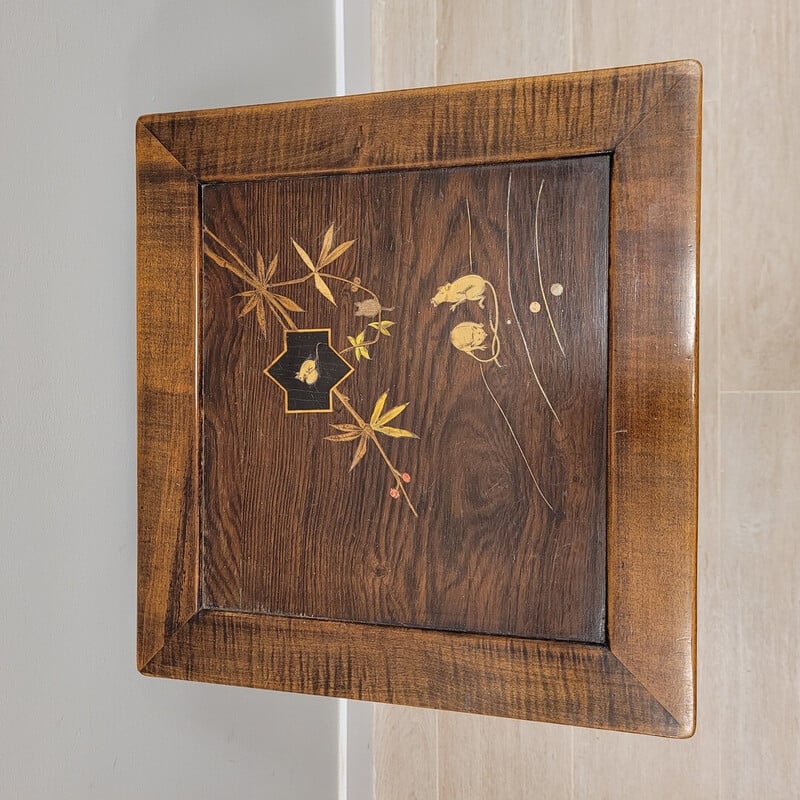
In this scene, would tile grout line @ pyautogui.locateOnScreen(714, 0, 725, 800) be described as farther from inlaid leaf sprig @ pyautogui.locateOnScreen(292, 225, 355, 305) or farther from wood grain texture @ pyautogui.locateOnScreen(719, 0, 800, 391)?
inlaid leaf sprig @ pyautogui.locateOnScreen(292, 225, 355, 305)

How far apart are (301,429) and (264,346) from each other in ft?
0.24

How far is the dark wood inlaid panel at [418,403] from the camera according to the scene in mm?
557

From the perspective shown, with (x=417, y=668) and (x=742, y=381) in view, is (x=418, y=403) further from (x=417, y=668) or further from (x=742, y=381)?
(x=742, y=381)

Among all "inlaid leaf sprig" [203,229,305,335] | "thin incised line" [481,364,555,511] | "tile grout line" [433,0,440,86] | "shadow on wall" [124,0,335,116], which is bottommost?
"thin incised line" [481,364,555,511]

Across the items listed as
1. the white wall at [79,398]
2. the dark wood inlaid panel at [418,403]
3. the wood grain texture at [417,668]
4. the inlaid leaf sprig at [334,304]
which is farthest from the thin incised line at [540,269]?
the white wall at [79,398]

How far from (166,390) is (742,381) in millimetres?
791

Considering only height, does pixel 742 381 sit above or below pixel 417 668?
above

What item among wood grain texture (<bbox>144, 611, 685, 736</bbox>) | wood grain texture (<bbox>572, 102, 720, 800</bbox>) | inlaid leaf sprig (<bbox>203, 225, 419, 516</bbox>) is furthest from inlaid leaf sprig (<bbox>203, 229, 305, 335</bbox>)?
wood grain texture (<bbox>572, 102, 720, 800</bbox>)

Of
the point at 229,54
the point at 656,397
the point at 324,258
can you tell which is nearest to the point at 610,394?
the point at 656,397

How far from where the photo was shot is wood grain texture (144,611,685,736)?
55 cm

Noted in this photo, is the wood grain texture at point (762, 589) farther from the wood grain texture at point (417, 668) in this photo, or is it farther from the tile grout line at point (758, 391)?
the wood grain texture at point (417, 668)

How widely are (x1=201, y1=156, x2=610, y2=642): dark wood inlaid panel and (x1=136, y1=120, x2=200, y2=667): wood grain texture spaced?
2 centimetres

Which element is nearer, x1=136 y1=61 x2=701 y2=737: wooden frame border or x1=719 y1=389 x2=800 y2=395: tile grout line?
x1=136 y1=61 x2=701 y2=737: wooden frame border

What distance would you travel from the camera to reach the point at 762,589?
3.43ft
